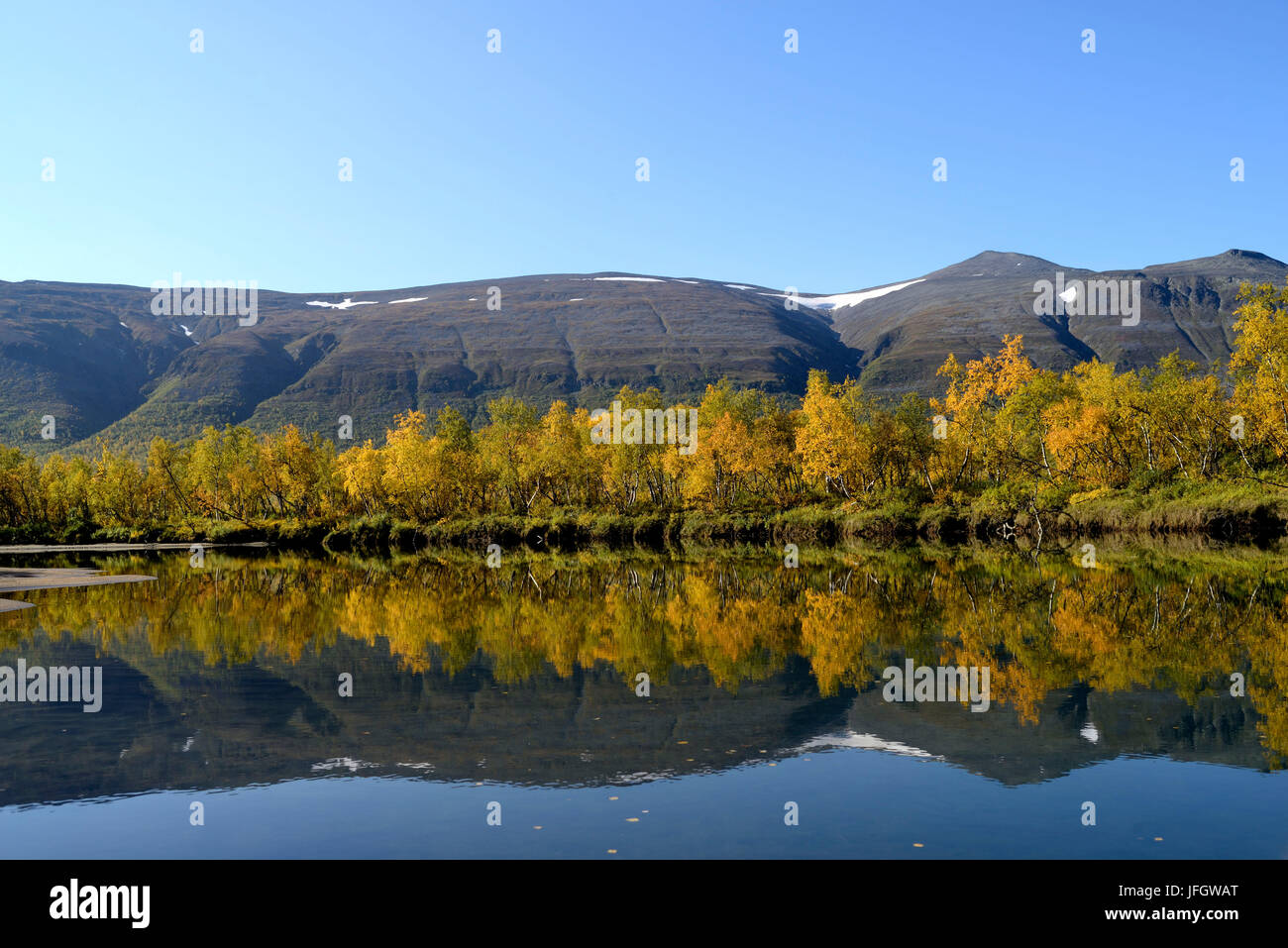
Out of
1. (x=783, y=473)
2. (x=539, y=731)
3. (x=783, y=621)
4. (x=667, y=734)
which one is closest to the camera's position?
(x=667, y=734)

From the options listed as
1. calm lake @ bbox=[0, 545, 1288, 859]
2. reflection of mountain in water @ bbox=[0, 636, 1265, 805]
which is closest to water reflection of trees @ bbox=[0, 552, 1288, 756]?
calm lake @ bbox=[0, 545, 1288, 859]

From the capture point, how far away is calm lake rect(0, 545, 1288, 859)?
8672mm

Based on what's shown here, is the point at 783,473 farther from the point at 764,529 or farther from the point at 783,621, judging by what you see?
the point at 783,621

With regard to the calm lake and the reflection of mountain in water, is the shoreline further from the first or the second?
the reflection of mountain in water

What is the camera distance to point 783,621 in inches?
900

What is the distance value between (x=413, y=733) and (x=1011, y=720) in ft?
26.0

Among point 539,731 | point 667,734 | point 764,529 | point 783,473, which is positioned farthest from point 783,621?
point 783,473

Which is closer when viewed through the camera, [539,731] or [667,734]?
[667,734]

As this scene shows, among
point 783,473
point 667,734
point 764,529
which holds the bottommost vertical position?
point 667,734

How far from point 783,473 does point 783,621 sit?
61.4 metres

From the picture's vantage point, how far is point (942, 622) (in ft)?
70.8

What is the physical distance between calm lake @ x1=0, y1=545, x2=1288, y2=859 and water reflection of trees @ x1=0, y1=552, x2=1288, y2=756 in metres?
0.15

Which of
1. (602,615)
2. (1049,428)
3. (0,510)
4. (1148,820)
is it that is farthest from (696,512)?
(0,510)
